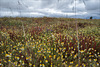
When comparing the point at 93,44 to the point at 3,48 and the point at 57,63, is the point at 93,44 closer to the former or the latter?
the point at 57,63

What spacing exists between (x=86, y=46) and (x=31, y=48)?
1748mm

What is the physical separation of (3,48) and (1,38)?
867 millimetres

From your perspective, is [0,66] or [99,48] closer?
[0,66]

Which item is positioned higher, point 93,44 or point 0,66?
point 93,44

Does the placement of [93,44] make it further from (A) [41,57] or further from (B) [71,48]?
(A) [41,57]

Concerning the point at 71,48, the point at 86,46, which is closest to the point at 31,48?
the point at 71,48

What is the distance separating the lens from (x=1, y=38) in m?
3.95

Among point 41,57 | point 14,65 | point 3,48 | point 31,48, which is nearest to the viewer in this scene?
point 14,65

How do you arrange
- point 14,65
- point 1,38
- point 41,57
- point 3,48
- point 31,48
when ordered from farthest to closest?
point 1,38, point 3,48, point 31,48, point 41,57, point 14,65

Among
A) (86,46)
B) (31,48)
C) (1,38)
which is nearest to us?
(31,48)

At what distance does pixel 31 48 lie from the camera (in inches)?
104

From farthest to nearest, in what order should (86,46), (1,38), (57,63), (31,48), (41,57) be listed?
(1,38) → (86,46) → (31,48) → (41,57) → (57,63)

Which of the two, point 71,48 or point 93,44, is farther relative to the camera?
point 93,44

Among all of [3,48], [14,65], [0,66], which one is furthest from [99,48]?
[3,48]
